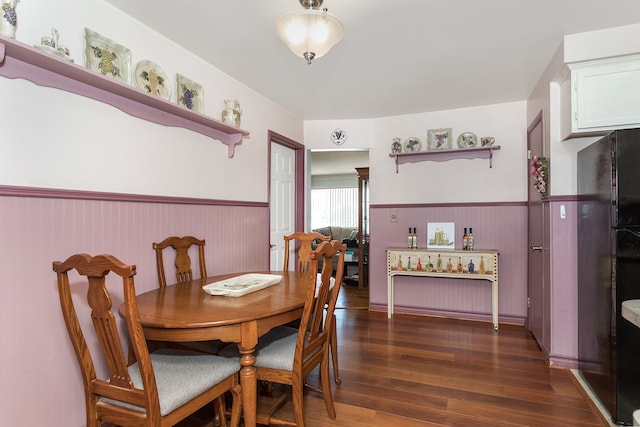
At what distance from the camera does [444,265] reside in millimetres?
3756

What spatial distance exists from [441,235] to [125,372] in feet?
11.3

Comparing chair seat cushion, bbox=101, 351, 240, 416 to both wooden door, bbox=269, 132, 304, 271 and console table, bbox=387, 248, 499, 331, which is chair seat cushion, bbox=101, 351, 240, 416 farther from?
console table, bbox=387, 248, 499, 331

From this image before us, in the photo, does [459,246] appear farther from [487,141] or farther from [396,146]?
[396,146]

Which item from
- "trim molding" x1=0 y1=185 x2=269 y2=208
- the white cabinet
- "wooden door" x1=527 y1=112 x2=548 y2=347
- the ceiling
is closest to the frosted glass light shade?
the ceiling

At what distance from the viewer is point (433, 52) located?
261cm

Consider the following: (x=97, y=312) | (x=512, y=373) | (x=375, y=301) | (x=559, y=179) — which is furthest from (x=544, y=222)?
(x=97, y=312)

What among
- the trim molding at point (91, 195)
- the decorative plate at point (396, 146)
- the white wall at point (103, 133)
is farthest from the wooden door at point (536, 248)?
the trim molding at point (91, 195)

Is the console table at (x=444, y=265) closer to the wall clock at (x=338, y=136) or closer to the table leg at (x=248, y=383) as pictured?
the wall clock at (x=338, y=136)

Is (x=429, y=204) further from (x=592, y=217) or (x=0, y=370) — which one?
(x=0, y=370)

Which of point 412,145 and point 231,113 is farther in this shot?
point 412,145

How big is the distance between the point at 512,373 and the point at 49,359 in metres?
2.94

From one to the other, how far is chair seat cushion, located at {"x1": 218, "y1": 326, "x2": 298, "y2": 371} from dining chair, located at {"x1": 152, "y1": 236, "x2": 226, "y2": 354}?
0.59 ft

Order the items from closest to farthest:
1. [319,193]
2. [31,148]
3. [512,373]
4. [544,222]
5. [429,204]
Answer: [31,148]
[512,373]
[544,222]
[429,204]
[319,193]


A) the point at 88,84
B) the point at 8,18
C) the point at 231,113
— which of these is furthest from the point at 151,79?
the point at 8,18
